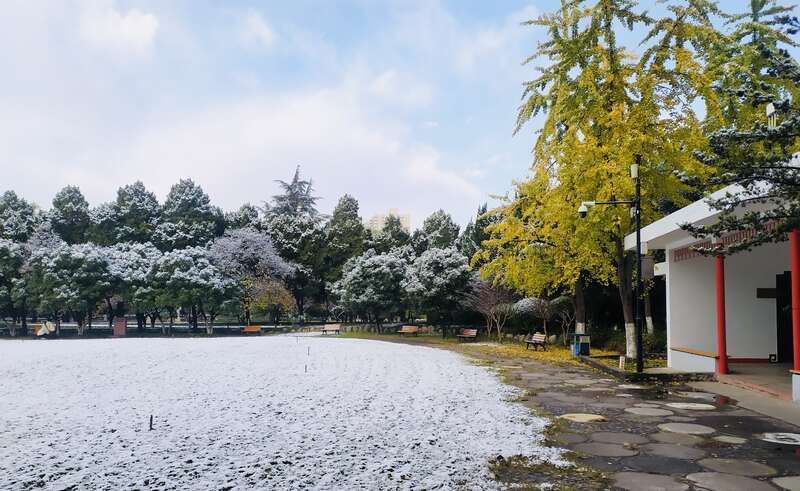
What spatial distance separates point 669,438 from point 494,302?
68.2ft

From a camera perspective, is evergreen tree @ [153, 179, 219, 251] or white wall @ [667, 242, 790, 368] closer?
white wall @ [667, 242, 790, 368]

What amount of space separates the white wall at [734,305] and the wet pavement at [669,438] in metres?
3.93

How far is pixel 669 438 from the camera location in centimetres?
735

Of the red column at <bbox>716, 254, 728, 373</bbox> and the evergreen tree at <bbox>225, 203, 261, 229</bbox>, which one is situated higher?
the evergreen tree at <bbox>225, 203, 261, 229</bbox>

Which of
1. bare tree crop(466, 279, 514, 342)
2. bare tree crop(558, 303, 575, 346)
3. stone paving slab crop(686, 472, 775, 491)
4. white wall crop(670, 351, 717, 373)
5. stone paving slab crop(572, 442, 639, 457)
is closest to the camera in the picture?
stone paving slab crop(686, 472, 775, 491)


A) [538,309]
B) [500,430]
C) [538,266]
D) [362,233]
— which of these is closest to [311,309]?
[362,233]

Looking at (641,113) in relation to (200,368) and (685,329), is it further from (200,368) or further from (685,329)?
(200,368)

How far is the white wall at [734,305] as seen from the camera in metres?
15.2

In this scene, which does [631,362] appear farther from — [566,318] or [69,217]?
A: [69,217]

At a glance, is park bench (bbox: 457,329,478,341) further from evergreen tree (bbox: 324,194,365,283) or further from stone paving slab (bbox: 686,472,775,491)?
stone paving slab (bbox: 686,472,775,491)

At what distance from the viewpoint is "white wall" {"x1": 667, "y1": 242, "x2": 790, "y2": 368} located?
597 inches

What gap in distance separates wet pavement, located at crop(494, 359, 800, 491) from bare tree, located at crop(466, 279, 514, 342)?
16186 millimetres

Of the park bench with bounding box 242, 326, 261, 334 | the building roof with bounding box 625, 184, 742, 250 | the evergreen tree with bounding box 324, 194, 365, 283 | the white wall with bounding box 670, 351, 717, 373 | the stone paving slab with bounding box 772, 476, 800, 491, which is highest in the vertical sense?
the evergreen tree with bounding box 324, 194, 365, 283

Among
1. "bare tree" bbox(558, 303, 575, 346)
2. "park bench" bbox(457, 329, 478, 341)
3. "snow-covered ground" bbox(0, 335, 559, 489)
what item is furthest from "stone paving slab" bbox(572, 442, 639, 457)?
Answer: "park bench" bbox(457, 329, 478, 341)
